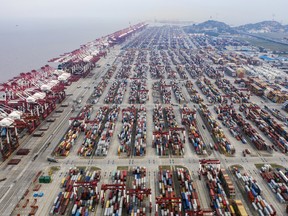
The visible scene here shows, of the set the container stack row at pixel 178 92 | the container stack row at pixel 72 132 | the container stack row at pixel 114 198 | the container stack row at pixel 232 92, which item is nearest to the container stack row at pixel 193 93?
the container stack row at pixel 178 92

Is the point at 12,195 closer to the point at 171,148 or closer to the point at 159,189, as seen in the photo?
the point at 159,189

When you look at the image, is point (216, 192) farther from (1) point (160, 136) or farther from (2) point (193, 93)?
(2) point (193, 93)

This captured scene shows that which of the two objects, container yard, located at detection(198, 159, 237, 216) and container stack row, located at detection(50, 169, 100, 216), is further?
container yard, located at detection(198, 159, 237, 216)

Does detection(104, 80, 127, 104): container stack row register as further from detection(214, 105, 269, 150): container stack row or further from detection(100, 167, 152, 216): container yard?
detection(100, 167, 152, 216): container yard

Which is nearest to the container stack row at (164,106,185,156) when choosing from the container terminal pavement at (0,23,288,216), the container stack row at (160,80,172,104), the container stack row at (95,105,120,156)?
the container terminal pavement at (0,23,288,216)

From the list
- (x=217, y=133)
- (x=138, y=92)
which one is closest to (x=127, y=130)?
(x=217, y=133)

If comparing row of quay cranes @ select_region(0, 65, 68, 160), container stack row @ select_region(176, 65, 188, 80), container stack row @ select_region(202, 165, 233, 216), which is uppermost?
row of quay cranes @ select_region(0, 65, 68, 160)

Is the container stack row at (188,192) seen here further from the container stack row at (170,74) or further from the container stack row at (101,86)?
the container stack row at (170,74)

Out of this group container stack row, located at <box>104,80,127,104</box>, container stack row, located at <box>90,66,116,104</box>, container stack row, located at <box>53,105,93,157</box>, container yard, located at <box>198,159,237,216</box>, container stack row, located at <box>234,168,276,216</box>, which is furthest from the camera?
container stack row, located at <box>90,66,116,104</box>
